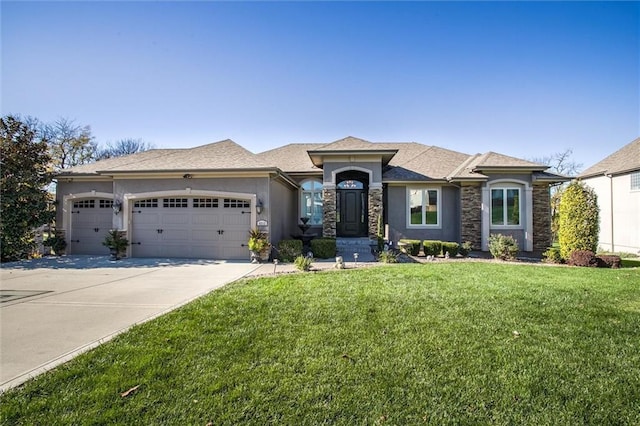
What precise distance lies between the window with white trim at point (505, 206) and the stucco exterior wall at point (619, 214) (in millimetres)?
4318

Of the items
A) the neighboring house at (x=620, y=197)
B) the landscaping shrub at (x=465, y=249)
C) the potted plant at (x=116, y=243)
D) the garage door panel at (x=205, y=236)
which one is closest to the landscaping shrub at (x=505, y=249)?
the landscaping shrub at (x=465, y=249)

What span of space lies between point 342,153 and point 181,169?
6559mm

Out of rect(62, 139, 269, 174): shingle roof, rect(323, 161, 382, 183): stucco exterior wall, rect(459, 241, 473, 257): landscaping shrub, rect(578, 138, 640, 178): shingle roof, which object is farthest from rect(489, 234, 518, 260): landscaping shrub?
rect(578, 138, 640, 178): shingle roof

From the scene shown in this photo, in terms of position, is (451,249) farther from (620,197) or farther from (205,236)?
(620,197)

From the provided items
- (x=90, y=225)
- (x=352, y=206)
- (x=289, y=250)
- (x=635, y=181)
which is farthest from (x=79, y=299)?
(x=635, y=181)

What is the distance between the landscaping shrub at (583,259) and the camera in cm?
1013

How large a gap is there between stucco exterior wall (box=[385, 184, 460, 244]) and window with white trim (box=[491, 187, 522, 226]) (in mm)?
1507

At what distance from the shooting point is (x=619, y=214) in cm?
1623

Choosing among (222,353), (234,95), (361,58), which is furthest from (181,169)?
(222,353)

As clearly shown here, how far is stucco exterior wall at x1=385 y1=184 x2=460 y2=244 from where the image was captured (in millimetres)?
14328

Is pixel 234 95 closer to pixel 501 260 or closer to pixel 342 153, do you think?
pixel 342 153

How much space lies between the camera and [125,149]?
34531 mm

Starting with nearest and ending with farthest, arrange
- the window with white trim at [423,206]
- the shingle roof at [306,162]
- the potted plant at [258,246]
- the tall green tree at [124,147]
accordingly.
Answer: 1. the potted plant at [258,246]
2. the shingle roof at [306,162]
3. the window with white trim at [423,206]
4. the tall green tree at [124,147]

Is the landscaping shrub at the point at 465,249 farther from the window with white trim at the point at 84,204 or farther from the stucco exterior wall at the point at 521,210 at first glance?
the window with white trim at the point at 84,204
